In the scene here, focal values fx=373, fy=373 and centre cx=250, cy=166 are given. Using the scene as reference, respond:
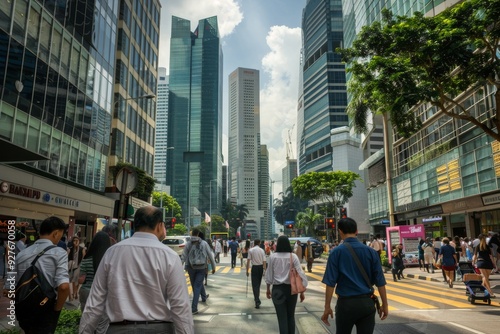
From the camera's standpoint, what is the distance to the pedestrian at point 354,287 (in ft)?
13.1

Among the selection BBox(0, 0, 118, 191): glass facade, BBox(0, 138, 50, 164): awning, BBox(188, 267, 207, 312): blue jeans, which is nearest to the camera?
BBox(188, 267, 207, 312): blue jeans

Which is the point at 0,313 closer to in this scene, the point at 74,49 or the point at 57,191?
the point at 57,191

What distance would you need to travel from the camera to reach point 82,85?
25.5 metres

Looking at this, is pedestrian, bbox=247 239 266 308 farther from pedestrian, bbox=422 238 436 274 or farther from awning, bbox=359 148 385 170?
awning, bbox=359 148 385 170

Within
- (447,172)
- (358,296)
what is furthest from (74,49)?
(447,172)

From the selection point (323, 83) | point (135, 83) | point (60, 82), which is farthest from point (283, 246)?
point (323, 83)

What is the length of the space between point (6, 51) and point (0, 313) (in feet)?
43.0

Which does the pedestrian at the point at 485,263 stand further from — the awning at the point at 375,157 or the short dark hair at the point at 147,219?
the awning at the point at 375,157

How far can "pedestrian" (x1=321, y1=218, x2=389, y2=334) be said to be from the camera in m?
4.00

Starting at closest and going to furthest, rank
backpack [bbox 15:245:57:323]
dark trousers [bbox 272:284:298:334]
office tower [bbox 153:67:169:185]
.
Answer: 1. backpack [bbox 15:245:57:323]
2. dark trousers [bbox 272:284:298:334]
3. office tower [bbox 153:67:169:185]

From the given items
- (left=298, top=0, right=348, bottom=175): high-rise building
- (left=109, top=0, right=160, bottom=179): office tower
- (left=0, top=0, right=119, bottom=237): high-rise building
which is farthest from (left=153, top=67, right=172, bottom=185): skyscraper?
(left=0, top=0, right=119, bottom=237): high-rise building

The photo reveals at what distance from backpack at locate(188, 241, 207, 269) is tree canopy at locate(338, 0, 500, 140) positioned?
8.92 m

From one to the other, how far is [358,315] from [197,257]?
5.96 m

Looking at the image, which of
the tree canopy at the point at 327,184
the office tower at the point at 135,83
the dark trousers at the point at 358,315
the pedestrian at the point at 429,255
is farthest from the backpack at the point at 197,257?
the tree canopy at the point at 327,184
